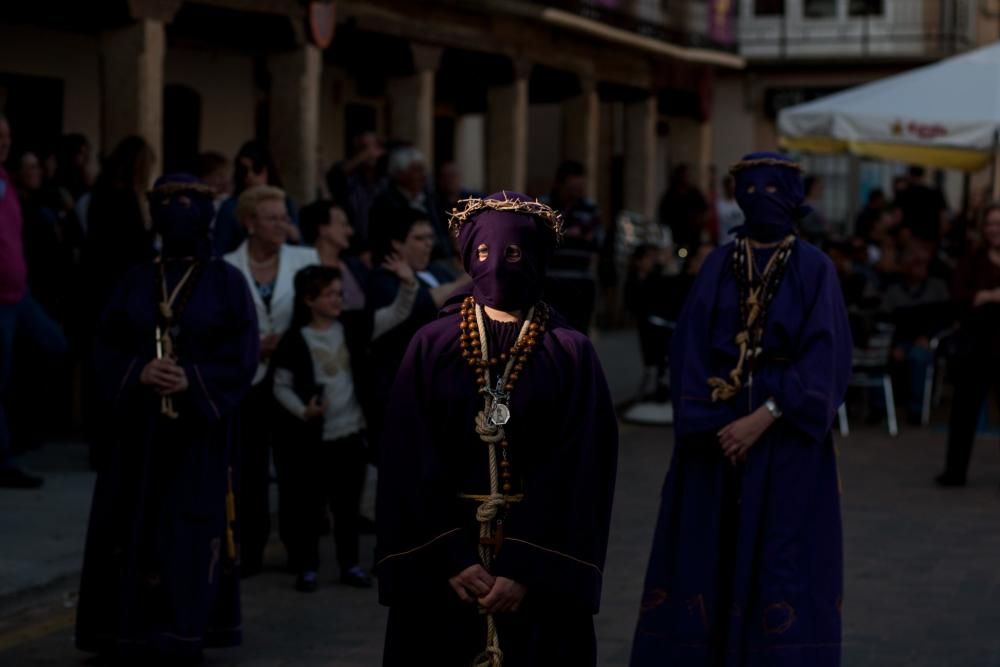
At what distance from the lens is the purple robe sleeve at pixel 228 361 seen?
7.38 m

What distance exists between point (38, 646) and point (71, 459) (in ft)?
15.4

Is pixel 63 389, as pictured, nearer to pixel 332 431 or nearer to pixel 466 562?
pixel 332 431

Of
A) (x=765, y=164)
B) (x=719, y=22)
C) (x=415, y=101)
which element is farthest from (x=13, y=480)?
(x=719, y=22)

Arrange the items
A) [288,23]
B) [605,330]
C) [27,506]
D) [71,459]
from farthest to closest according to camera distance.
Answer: [605,330]
[288,23]
[71,459]
[27,506]

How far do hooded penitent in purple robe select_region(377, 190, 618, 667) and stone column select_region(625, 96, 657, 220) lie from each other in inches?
943

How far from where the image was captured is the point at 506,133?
23.6m

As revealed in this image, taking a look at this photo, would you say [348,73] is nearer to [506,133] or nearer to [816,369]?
[506,133]

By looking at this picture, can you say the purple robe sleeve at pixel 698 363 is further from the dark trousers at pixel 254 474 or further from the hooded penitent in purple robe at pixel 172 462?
the dark trousers at pixel 254 474

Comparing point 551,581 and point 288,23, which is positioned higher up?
point 288,23

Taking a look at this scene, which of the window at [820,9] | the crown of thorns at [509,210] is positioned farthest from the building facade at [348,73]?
the crown of thorns at [509,210]

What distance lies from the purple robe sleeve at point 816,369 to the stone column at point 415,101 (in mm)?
13872

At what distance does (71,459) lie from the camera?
12180 millimetres

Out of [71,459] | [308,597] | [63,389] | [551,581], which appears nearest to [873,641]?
[308,597]

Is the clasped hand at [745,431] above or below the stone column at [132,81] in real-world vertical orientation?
below
